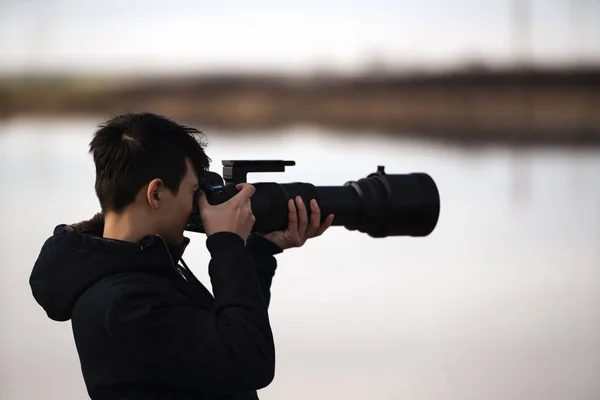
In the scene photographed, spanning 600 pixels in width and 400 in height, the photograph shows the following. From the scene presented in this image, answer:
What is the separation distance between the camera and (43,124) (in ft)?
6.00

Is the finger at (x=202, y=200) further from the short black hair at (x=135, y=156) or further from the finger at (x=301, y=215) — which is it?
the finger at (x=301, y=215)

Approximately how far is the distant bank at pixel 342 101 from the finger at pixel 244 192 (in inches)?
31.7

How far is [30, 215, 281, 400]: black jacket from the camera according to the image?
0.83 metres

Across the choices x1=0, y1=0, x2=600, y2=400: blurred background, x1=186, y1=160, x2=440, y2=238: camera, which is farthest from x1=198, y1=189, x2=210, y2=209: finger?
x1=0, y1=0, x2=600, y2=400: blurred background

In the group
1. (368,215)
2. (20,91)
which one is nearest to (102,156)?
(368,215)

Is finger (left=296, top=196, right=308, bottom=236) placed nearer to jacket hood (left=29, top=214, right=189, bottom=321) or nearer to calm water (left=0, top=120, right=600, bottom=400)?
jacket hood (left=29, top=214, right=189, bottom=321)

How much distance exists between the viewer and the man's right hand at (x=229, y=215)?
0.92 meters

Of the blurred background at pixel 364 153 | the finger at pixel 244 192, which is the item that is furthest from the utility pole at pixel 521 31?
the finger at pixel 244 192

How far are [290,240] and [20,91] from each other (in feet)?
3.24

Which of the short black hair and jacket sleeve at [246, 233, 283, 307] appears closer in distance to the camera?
the short black hair

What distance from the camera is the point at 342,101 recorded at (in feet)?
5.83

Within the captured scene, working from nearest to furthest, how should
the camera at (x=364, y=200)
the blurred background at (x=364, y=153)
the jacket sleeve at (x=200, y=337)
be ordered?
1. the jacket sleeve at (x=200, y=337)
2. the camera at (x=364, y=200)
3. the blurred background at (x=364, y=153)

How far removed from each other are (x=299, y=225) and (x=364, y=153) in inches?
27.8

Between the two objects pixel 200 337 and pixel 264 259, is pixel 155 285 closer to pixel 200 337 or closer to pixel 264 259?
pixel 200 337
